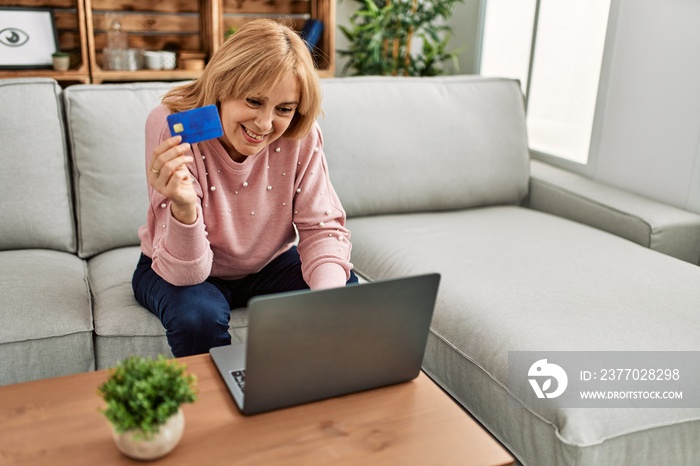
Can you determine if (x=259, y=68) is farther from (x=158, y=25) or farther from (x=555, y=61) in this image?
(x=158, y=25)

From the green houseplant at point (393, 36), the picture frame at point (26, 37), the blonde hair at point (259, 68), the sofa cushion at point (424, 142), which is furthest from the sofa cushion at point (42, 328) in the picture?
the green houseplant at point (393, 36)

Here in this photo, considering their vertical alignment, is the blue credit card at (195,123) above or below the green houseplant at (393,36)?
below

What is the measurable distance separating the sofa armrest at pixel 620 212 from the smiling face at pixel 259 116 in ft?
3.75

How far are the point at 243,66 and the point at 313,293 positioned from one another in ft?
1.84

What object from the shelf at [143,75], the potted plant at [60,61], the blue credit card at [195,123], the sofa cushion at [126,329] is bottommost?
the sofa cushion at [126,329]

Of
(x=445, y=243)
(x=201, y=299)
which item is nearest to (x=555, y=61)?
(x=445, y=243)

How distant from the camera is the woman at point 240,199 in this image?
4.07ft

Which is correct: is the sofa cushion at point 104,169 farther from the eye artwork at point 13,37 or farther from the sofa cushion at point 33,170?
the eye artwork at point 13,37

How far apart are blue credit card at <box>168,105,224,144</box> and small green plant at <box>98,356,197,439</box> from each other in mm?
437

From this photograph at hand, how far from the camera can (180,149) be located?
1084 millimetres

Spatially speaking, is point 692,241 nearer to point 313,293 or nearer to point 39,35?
point 313,293

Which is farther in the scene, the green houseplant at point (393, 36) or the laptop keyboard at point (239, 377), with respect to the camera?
the green houseplant at point (393, 36)

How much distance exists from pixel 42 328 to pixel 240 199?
49 centimetres

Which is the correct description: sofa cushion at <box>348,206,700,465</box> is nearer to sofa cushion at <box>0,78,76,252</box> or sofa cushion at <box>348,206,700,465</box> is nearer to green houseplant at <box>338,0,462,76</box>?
sofa cushion at <box>0,78,76,252</box>
